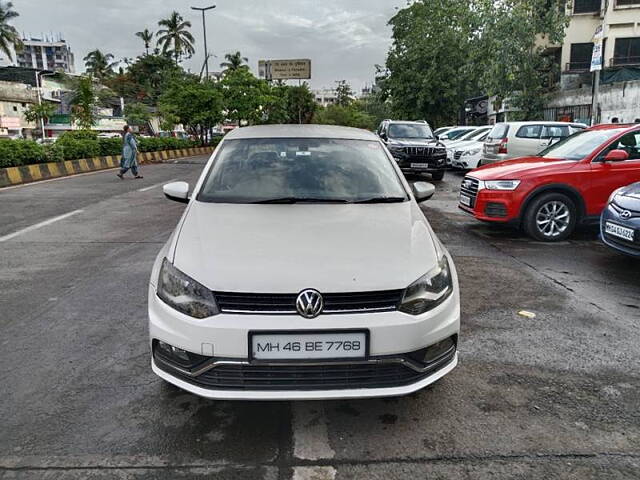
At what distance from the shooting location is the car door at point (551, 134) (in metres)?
13.8

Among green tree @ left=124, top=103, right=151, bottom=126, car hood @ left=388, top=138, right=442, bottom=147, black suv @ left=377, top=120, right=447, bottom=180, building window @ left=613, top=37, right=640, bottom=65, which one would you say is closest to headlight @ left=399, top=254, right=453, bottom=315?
black suv @ left=377, top=120, right=447, bottom=180

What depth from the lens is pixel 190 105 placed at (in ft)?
113

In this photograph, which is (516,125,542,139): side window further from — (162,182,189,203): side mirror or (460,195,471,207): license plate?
(162,182,189,203): side mirror

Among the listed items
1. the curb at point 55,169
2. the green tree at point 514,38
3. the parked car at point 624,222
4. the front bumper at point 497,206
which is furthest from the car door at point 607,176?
the green tree at point 514,38

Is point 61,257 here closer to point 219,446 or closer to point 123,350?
point 123,350

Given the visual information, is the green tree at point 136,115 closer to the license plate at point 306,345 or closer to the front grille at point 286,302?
the front grille at point 286,302

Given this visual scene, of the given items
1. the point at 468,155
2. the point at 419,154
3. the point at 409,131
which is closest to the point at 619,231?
the point at 419,154

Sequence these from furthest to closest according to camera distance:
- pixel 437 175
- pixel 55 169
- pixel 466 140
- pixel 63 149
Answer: pixel 466 140 < pixel 63 149 < pixel 55 169 < pixel 437 175

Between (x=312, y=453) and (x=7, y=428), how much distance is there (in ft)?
5.42

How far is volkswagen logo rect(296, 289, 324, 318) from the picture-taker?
8.08ft

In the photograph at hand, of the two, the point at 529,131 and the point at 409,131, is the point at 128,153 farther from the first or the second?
the point at 529,131

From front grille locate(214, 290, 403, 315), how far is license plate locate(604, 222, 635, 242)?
4.12 meters

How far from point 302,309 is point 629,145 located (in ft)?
22.7

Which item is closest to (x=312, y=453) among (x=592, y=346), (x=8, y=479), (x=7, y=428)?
(x=8, y=479)
